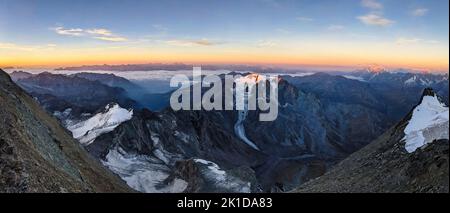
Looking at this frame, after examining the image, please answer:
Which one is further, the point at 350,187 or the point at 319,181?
the point at 319,181

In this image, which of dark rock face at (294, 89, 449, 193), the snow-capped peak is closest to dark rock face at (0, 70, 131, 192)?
dark rock face at (294, 89, 449, 193)
